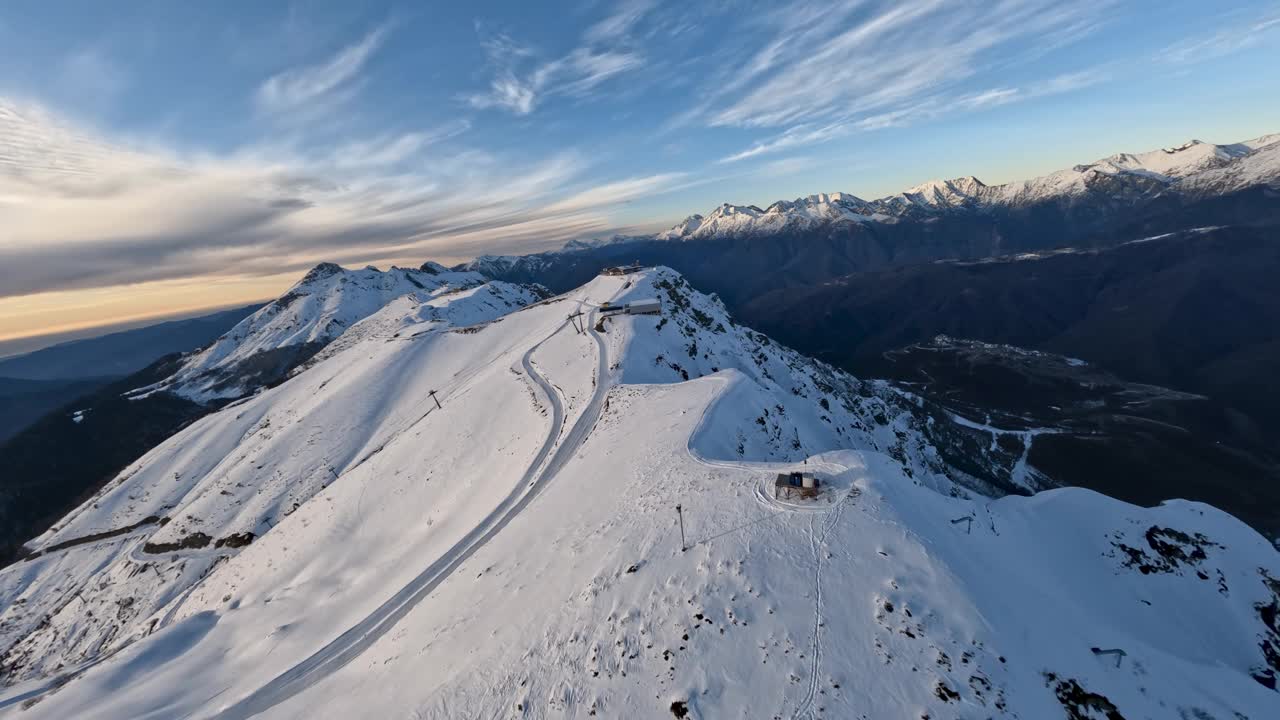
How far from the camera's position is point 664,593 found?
19.7 m

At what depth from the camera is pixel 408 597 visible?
98.2 ft

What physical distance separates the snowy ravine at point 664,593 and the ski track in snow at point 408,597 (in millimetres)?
202

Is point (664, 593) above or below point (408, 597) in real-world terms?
above

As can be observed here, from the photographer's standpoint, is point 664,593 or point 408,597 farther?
point 408,597

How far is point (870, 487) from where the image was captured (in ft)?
81.4

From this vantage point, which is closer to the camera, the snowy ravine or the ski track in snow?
the snowy ravine

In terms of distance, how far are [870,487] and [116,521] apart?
11970cm

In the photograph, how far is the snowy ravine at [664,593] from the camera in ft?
53.5

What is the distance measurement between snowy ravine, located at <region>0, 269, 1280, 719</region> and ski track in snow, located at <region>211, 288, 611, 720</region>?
0.20 meters

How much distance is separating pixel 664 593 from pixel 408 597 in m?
19.6

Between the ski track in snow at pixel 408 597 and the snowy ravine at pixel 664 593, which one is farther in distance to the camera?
the ski track in snow at pixel 408 597

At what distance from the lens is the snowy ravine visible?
1630 cm

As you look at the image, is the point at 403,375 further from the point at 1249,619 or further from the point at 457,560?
the point at 1249,619

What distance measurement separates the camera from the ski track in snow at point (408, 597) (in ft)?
82.4
